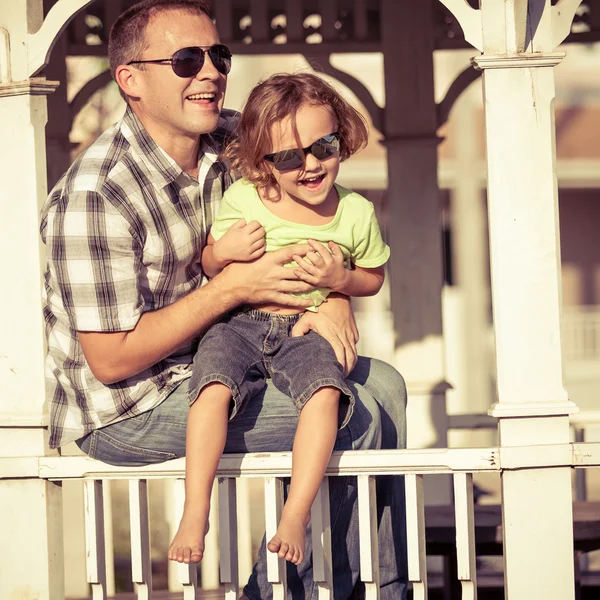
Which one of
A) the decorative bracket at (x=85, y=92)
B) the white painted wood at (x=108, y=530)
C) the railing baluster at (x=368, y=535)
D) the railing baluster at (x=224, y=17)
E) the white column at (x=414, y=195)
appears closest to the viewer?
the railing baluster at (x=368, y=535)

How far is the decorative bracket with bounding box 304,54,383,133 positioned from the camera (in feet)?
22.7

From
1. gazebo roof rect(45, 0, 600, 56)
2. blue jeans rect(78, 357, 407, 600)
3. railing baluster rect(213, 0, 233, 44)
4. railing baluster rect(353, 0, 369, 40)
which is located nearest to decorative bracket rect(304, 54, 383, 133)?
gazebo roof rect(45, 0, 600, 56)

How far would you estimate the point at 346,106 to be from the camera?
4.07m

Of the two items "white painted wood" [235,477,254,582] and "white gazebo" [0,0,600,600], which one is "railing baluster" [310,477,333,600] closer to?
"white gazebo" [0,0,600,600]

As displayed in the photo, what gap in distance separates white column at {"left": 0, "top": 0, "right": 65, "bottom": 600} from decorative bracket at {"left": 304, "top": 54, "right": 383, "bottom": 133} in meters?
2.73

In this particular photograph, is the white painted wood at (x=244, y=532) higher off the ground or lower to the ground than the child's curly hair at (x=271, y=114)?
lower

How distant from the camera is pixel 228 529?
165 inches

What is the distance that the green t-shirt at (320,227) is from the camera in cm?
398

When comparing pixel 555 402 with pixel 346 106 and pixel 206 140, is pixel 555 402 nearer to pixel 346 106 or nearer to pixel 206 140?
pixel 346 106

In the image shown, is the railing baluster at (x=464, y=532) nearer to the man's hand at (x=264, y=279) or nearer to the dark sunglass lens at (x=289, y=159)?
the man's hand at (x=264, y=279)

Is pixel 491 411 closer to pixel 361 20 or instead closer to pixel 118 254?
pixel 118 254

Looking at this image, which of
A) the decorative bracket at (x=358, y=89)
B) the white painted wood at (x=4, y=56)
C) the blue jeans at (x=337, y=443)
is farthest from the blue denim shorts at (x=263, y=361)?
the decorative bracket at (x=358, y=89)

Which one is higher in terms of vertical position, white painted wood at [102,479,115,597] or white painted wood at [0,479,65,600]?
white painted wood at [0,479,65,600]

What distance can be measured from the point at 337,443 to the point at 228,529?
1.72 ft
